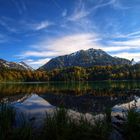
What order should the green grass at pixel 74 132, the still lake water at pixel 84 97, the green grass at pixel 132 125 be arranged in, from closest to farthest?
the green grass at pixel 74 132, the green grass at pixel 132 125, the still lake water at pixel 84 97

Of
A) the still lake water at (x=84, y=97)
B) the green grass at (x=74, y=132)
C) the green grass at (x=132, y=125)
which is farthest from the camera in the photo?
the still lake water at (x=84, y=97)

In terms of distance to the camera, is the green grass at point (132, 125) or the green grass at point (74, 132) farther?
the green grass at point (132, 125)

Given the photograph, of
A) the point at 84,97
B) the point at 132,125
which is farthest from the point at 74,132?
the point at 84,97

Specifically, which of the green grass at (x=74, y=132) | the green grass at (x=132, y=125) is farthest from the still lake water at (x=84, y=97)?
the green grass at (x=74, y=132)

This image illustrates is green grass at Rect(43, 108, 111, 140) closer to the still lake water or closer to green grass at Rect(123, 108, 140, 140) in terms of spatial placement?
green grass at Rect(123, 108, 140, 140)

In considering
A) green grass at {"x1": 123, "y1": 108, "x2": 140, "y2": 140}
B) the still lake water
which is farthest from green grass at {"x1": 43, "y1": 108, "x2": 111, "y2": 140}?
the still lake water

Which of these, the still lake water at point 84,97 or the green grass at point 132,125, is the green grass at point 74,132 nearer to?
the green grass at point 132,125

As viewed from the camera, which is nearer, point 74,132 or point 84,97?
point 74,132

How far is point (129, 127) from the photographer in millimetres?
16125

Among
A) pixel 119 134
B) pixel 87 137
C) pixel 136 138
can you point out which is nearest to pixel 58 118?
pixel 87 137

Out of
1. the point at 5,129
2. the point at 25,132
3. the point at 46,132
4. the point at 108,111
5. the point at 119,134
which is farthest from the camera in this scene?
the point at 108,111

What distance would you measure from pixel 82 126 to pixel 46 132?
9.08 ft

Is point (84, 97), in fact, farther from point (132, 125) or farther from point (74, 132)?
point (74, 132)

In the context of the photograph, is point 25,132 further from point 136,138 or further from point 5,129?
point 136,138
